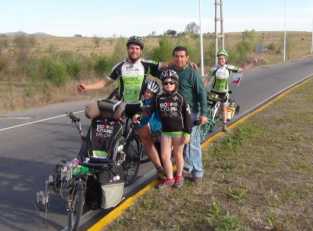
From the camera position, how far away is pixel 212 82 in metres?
11.3

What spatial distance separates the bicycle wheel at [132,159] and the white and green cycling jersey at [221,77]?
447cm

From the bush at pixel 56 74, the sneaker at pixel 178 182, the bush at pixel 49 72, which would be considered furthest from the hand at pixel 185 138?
the bush at pixel 56 74

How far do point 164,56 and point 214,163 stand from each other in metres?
28.2

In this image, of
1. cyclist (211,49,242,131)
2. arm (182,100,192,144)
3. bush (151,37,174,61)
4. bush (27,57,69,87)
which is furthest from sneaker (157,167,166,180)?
bush (151,37,174,61)

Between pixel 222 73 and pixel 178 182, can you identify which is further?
pixel 222 73

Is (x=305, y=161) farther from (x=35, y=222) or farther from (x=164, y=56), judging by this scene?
(x=164, y=56)

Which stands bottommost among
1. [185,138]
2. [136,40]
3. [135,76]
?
[185,138]

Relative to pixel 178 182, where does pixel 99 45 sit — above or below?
below

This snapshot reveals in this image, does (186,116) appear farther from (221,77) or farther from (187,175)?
(221,77)

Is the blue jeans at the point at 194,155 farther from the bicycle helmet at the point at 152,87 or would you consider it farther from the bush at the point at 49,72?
the bush at the point at 49,72

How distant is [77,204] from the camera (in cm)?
514

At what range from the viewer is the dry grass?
516 cm

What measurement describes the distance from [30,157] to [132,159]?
2.83 metres

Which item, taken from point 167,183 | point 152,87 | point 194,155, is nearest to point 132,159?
point 167,183
